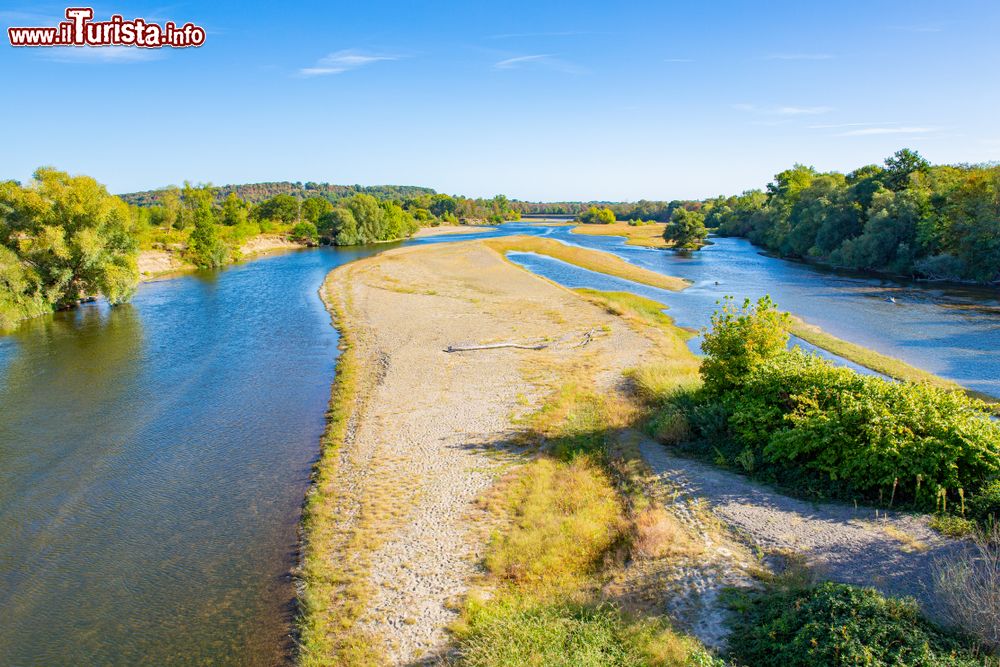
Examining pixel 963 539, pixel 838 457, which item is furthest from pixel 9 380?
pixel 963 539

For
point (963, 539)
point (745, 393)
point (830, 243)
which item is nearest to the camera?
point (963, 539)

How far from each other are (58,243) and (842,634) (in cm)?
5074

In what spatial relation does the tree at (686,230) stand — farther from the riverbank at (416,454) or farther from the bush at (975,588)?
the bush at (975,588)

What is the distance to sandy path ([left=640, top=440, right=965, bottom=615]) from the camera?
982 centimetres

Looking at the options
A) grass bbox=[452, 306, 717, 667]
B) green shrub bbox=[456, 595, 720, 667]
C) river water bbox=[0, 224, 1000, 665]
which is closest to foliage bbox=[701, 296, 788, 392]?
grass bbox=[452, 306, 717, 667]

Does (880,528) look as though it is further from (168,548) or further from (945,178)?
(945,178)

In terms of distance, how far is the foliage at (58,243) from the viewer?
3919 cm

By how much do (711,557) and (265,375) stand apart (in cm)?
2294

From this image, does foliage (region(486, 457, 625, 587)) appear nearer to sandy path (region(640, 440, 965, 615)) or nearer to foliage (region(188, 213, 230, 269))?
sandy path (region(640, 440, 965, 615))

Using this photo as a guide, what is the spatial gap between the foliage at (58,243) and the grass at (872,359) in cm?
4887

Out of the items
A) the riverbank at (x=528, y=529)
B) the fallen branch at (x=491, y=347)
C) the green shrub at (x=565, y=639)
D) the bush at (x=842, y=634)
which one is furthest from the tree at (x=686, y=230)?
the green shrub at (x=565, y=639)

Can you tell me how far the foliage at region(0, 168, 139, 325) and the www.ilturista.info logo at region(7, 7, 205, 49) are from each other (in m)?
21.1

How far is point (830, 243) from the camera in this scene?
2793 inches

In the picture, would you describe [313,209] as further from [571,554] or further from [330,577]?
[571,554]
